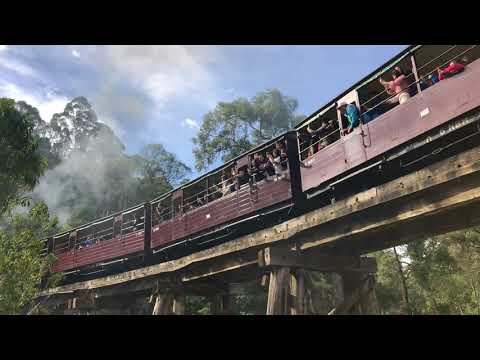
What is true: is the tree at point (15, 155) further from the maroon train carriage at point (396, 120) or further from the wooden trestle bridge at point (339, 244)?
the maroon train carriage at point (396, 120)

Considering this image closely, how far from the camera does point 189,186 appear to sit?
1238 cm

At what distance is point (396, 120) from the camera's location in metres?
6.68

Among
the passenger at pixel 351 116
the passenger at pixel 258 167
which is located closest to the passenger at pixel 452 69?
the passenger at pixel 351 116

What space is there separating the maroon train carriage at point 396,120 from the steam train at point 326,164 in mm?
16

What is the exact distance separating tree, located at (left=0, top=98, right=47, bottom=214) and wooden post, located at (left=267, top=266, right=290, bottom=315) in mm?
5733

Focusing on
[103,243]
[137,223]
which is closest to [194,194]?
[137,223]

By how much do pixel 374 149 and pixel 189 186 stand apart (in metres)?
6.61

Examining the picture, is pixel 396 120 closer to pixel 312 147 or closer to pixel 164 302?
pixel 312 147

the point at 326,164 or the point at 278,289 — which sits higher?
the point at 326,164

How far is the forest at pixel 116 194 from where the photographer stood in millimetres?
8742

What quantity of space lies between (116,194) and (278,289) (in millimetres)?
38652

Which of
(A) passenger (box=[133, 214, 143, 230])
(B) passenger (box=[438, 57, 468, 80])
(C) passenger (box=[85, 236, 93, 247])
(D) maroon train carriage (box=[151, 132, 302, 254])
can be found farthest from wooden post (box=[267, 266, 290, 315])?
(C) passenger (box=[85, 236, 93, 247])
